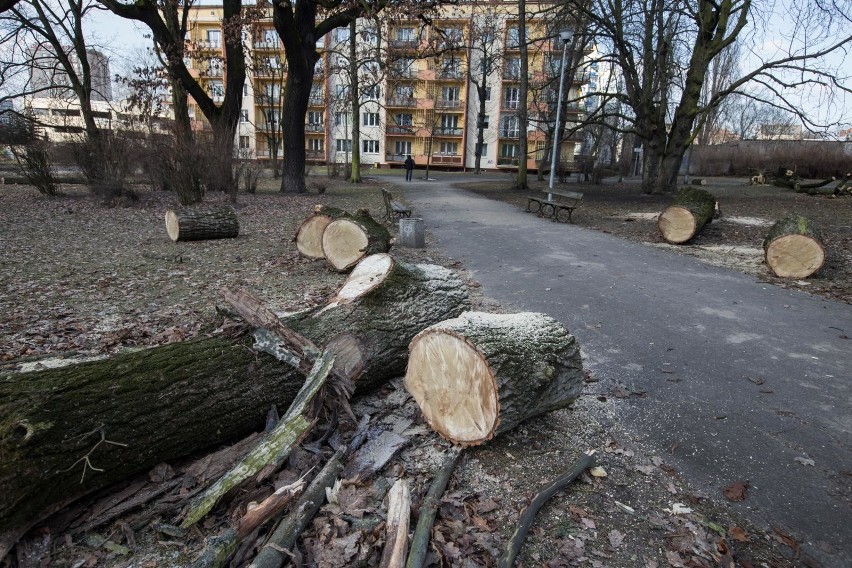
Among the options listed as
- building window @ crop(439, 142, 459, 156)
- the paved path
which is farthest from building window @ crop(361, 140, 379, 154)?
the paved path

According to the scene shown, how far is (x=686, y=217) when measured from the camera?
9656mm

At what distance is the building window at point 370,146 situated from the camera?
4916 centimetres

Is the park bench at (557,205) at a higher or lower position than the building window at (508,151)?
lower

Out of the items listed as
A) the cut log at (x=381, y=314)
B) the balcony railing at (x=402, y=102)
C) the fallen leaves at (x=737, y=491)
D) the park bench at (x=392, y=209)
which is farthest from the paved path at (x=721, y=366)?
the balcony railing at (x=402, y=102)

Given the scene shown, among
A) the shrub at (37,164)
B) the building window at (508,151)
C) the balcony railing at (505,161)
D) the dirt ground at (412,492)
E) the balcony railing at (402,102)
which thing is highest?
the balcony railing at (402,102)

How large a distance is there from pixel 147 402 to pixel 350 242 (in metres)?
4.55

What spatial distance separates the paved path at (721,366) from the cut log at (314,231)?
2.32 metres

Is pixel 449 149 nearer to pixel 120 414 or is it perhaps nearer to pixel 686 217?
pixel 686 217

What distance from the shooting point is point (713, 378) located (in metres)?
3.85

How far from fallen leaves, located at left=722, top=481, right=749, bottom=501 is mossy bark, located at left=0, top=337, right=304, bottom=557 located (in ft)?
8.16

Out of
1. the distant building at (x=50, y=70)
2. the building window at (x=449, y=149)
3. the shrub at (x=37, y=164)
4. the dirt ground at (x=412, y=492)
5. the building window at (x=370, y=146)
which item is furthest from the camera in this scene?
the building window at (x=370, y=146)

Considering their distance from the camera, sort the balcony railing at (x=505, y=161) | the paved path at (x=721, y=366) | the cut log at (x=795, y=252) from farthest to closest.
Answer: the balcony railing at (x=505, y=161)
the cut log at (x=795, y=252)
the paved path at (x=721, y=366)

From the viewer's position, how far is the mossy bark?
2059 millimetres

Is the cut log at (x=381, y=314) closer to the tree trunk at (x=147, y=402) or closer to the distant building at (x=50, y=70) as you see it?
the tree trunk at (x=147, y=402)
